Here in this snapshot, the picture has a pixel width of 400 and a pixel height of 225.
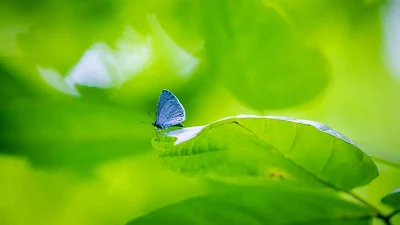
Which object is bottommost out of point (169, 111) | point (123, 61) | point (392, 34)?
point (169, 111)

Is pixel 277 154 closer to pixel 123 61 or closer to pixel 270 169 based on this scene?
pixel 270 169

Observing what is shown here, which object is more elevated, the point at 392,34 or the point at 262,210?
the point at 392,34

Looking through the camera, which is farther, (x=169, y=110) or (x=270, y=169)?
(x=169, y=110)

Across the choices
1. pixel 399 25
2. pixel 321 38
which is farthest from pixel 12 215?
pixel 399 25

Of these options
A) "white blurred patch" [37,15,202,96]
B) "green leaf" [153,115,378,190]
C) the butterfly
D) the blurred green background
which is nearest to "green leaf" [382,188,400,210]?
"green leaf" [153,115,378,190]

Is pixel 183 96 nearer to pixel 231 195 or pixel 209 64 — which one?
pixel 209 64

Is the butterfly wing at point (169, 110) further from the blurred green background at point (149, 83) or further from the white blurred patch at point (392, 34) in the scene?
the white blurred patch at point (392, 34)

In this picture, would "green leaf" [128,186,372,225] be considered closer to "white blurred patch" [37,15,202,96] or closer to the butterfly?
the butterfly

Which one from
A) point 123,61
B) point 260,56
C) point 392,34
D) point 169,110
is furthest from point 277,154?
point 392,34
